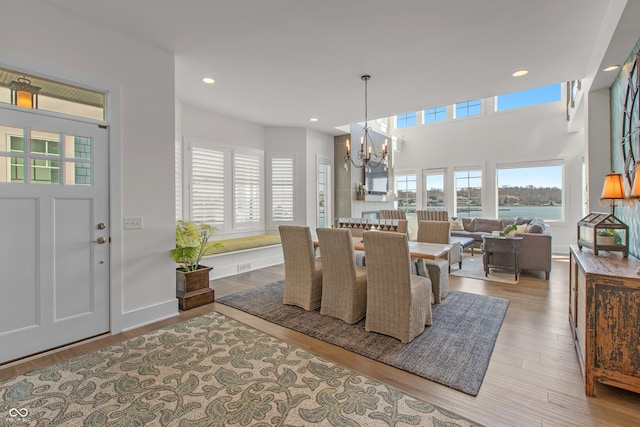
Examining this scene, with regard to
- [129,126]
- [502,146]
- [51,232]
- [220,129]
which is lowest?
[51,232]

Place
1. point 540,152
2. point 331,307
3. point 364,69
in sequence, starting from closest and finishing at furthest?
point 331,307, point 364,69, point 540,152

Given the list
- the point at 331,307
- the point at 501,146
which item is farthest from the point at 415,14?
the point at 501,146

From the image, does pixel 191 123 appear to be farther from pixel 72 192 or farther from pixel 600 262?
pixel 600 262

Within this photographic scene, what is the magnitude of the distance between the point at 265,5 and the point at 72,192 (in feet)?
7.77

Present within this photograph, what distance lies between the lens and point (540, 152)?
7.35m

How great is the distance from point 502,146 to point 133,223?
8568 mm

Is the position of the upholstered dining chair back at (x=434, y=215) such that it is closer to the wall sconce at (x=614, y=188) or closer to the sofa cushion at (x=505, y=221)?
the sofa cushion at (x=505, y=221)

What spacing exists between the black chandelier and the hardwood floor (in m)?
2.49

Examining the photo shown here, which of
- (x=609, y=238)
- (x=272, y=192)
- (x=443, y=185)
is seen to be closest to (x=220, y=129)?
(x=272, y=192)

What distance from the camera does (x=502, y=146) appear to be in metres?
7.88

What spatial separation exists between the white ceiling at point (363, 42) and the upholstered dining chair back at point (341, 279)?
1.99 metres

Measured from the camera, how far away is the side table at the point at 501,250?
4.84 m

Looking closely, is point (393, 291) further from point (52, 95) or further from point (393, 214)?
point (393, 214)

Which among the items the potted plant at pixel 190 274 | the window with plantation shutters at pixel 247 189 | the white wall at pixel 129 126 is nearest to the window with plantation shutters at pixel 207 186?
the window with plantation shutters at pixel 247 189
